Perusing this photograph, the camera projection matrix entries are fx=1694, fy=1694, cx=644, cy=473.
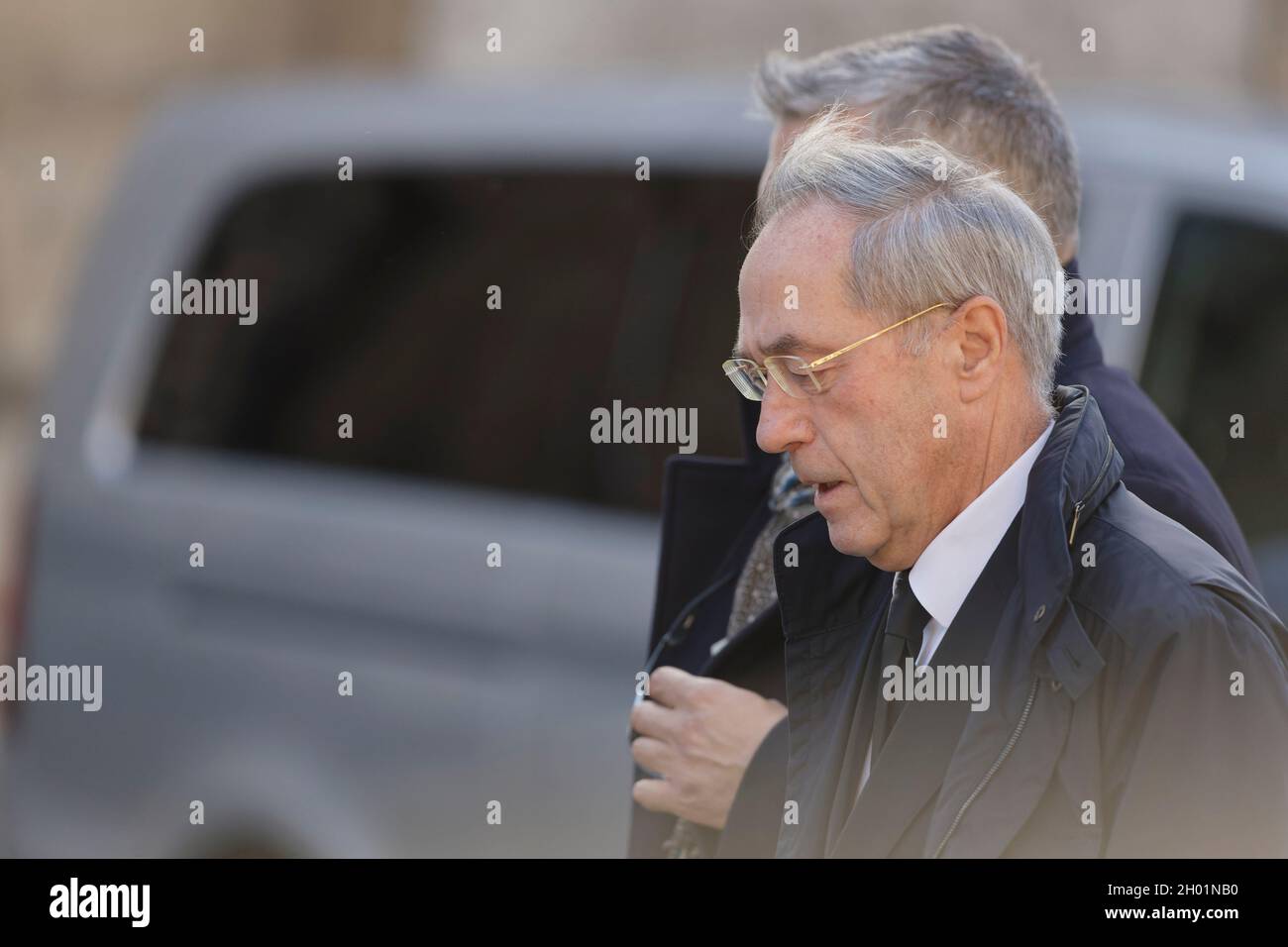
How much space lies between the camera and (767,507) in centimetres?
181

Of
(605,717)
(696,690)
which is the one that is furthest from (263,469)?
(696,690)

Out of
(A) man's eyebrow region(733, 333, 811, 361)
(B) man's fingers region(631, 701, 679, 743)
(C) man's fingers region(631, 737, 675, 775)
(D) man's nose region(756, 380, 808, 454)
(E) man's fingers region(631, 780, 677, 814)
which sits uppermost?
(A) man's eyebrow region(733, 333, 811, 361)

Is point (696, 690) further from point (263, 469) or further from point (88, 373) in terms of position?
point (88, 373)

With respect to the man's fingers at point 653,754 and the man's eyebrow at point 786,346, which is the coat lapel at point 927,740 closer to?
the man's eyebrow at point 786,346

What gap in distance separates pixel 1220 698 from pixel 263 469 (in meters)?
2.73

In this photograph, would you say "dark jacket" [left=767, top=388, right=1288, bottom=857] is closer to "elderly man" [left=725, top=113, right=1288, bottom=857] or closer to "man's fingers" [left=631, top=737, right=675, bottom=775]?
"elderly man" [left=725, top=113, right=1288, bottom=857]

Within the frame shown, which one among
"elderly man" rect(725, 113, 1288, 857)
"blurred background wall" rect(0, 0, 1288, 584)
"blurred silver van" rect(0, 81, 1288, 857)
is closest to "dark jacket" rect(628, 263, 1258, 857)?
"elderly man" rect(725, 113, 1288, 857)

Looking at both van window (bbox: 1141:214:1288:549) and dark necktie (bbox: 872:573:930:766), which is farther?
van window (bbox: 1141:214:1288:549)

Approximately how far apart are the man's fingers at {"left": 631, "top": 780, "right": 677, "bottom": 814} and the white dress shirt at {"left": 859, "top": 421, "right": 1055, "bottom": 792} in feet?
1.21

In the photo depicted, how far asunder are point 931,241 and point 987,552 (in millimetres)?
248

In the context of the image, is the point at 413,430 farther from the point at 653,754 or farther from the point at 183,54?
the point at 183,54

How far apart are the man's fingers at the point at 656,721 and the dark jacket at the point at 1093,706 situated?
0.31 metres

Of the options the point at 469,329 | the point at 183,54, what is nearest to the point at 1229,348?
the point at 469,329

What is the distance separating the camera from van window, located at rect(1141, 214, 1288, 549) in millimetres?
2693
